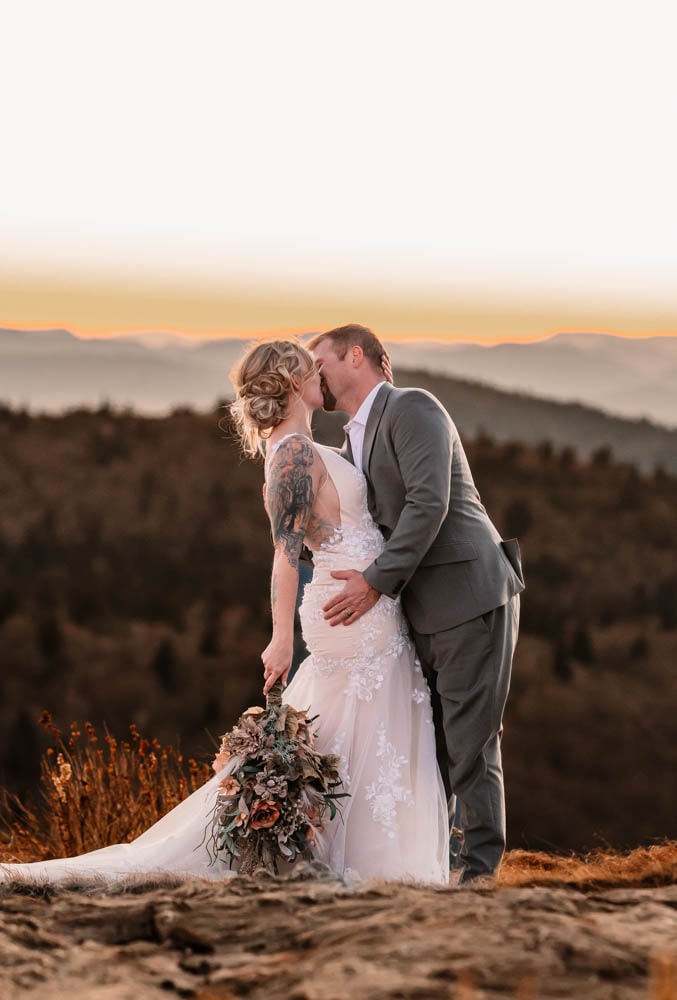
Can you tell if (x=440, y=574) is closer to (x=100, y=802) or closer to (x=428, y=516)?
(x=428, y=516)

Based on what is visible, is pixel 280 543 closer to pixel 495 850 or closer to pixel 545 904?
pixel 495 850

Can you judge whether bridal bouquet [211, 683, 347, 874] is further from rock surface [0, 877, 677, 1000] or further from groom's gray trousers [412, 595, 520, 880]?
rock surface [0, 877, 677, 1000]

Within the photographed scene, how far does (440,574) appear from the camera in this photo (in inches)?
174

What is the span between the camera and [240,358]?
416 centimetres

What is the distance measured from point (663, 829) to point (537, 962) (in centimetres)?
2230

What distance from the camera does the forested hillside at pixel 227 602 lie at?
2583 centimetres

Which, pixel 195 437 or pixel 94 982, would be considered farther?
pixel 195 437

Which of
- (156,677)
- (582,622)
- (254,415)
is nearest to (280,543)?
(254,415)

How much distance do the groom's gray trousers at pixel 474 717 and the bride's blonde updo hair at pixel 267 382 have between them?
1006 millimetres

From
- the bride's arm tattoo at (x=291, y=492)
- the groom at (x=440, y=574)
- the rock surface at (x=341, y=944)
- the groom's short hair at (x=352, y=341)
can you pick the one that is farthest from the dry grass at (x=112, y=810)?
the rock surface at (x=341, y=944)

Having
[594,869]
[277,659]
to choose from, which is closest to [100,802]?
[277,659]

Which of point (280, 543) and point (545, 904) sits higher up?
point (280, 543)

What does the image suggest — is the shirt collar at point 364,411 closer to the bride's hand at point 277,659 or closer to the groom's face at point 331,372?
the groom's face at point 331,372

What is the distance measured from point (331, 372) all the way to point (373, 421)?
0.26 m
